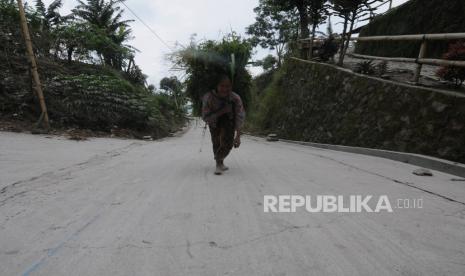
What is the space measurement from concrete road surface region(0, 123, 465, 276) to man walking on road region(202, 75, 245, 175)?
1.99ft

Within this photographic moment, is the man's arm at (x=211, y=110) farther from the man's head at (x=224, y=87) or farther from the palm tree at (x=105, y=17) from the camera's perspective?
the palm tree at (x=105, y=17)

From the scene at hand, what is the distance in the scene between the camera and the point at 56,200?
8.94 ft

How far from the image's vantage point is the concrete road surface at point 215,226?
1660 mm

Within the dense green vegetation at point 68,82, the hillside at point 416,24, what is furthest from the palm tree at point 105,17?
the hillside at point 416,24

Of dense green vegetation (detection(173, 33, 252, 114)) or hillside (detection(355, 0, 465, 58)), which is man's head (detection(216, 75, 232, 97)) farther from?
hillside (detection(355, 0, 465, 58))

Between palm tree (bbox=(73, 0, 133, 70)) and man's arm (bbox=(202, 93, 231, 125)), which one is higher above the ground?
palm tree (bbox=(73, 0, 133, 70))

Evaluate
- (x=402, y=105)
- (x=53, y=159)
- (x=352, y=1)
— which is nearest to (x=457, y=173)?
(x=402, y=105)

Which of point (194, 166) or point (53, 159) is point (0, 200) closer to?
point (53, 159)

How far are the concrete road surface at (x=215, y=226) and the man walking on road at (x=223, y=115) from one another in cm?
61

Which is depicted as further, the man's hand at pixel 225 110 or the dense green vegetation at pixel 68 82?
the dense green vegetation at pixel 68 82

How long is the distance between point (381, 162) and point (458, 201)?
255cm

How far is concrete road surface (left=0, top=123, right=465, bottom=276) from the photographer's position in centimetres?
166

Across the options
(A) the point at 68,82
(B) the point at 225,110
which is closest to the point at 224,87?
(B) the point at 225,110

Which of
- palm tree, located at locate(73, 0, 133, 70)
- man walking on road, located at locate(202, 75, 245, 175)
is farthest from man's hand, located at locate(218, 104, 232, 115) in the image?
palm tree, located at locate(73, 0, 133, 70)
